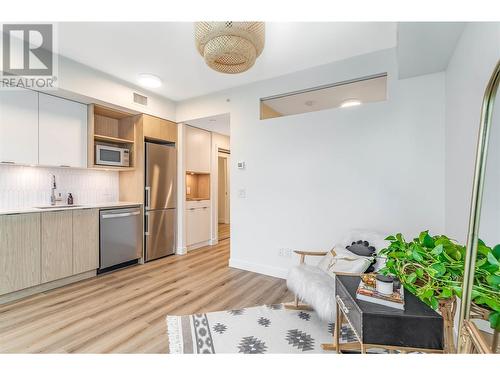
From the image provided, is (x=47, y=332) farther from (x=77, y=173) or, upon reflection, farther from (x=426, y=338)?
(x=426, y=338)

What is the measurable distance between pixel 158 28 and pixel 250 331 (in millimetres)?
2909

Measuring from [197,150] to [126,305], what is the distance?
3.03 metres

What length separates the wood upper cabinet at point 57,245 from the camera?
275cm

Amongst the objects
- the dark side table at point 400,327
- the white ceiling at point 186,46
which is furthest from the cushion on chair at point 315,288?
the white ceiling at point 186,46

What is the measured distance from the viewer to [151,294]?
2.72 meters

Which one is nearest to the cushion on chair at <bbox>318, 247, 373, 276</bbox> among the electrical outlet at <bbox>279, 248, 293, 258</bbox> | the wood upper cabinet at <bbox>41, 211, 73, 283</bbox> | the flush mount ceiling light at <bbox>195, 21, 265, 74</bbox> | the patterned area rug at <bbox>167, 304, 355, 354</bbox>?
the patterned area rug at <bbox>167, 304, 355, 354</bbox>

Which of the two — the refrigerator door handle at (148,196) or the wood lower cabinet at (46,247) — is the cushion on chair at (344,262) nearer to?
the refrigerator door handle at (148,196)

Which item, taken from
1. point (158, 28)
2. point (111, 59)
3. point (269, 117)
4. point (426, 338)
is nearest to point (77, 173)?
point (111, 59)

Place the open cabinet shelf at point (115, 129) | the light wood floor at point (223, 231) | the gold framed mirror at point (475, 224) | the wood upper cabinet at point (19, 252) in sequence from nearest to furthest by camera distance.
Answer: the gold framed mirror at point (475, 224), the wood upper cabinet at point (19, 252), the open cabinet shelf at point (115, 129), the light wood floor at point (223, 231)

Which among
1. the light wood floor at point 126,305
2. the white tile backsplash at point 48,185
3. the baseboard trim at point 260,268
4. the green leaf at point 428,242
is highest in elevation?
the white tile backsplash at point 48,185

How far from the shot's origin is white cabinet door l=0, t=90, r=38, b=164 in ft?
8.64

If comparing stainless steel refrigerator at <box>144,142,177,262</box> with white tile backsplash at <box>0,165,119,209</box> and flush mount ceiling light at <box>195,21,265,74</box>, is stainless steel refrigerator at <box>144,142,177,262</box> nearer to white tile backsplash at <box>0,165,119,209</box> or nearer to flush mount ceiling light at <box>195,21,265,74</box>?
white tile backsplash at <box>0,165,119,209</box>

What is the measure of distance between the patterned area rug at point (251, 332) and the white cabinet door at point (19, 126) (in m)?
2.54

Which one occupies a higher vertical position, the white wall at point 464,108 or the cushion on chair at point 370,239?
the white wall at point 464,108
